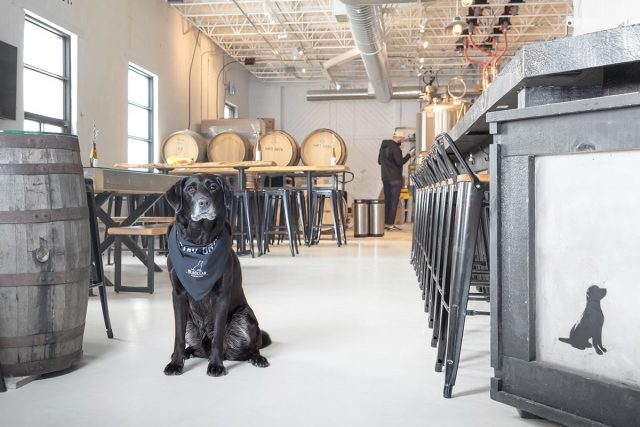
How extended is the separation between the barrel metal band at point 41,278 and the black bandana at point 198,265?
32 cm

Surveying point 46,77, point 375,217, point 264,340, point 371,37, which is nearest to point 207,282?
point 264,340

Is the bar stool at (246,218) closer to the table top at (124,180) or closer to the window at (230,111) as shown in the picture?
the table top at (124,180)

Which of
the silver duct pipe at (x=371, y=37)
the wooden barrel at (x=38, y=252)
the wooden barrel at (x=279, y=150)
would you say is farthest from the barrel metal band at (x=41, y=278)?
the wooden barrel at (x=279, y=150)

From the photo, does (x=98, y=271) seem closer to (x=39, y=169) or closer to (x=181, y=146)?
(x=39, y=169)

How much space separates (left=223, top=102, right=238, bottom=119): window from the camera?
14.6 metres

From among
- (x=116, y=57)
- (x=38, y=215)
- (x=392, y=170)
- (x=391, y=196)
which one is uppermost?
(x=116, y=57)

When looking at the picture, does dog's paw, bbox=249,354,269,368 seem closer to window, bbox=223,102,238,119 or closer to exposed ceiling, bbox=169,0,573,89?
exposed ceiling, bbox=169,0,573,89

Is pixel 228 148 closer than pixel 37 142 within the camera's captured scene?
No

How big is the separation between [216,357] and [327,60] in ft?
41.6

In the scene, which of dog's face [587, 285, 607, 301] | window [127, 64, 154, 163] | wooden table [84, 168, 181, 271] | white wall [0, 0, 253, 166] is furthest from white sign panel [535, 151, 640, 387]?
window [127, 64, 154, 163]

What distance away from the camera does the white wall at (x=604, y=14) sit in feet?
13.8

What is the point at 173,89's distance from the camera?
36.1ft

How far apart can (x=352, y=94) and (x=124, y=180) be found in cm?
1182

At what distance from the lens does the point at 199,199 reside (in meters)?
2.19
